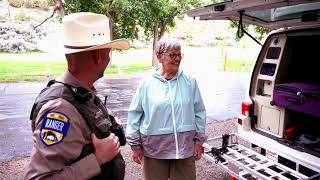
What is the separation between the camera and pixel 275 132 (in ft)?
12.2

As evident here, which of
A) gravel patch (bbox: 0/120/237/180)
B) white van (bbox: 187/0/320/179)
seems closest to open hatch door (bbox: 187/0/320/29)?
white van (bbox: 187/0/320/179)

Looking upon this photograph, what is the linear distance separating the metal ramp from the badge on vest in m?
2.14

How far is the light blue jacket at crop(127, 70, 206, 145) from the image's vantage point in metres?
2.73

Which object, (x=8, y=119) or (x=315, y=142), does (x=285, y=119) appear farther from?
(x=8, y=119)

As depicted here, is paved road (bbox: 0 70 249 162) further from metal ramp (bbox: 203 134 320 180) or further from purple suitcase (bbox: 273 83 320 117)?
purple suitcase (bbox: 273 83 320 117)

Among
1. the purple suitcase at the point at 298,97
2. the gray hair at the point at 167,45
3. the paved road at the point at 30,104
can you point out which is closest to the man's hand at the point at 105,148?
the gray hair at the point at 167,45

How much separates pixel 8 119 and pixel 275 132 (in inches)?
262

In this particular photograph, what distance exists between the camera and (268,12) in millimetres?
3961

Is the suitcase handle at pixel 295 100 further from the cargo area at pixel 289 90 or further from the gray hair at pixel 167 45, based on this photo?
the gray hair at pixel 167 45

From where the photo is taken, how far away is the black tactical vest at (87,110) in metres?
1.44

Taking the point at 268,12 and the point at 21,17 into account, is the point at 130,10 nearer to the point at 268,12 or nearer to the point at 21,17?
the point at 268,12

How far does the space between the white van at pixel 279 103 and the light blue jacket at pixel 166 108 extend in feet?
2.67

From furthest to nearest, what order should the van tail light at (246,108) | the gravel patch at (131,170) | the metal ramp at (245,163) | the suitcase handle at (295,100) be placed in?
the gravel patch at (131,170)
the van tail light at (246,108)
the suitcase handle at (295,100)
the metal ramp at (245,163)

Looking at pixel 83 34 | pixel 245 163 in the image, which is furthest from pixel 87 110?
pixel 245 163
